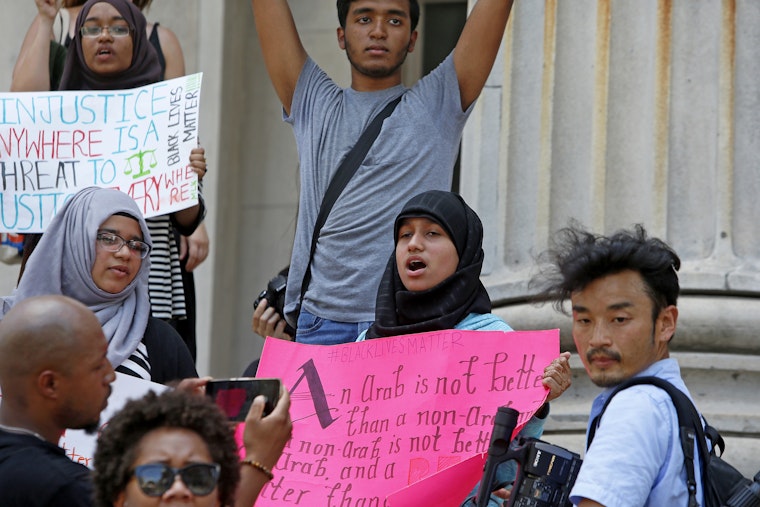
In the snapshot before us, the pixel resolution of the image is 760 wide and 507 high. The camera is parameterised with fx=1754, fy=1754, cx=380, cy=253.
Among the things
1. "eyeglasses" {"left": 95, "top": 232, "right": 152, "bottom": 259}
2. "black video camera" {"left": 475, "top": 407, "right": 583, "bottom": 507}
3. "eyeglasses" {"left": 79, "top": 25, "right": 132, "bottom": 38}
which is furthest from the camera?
"eyeglasses" {"left": 79, "top": 25, "right": 132, "bottom": 38}

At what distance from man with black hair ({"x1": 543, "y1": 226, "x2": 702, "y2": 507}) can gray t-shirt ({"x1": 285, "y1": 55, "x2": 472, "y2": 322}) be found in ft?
4.05

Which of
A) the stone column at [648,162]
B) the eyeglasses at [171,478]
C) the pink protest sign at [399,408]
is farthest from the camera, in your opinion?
the stone column at [648,162]

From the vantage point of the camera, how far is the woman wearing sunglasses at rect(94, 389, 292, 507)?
4.15 meters

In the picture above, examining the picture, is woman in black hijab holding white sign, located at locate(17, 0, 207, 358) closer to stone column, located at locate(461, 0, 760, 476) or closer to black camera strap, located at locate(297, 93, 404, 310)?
black camera strap, located at locate(297, 93, 404, 310)

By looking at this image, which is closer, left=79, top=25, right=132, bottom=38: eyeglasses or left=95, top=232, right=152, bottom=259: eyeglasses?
left=95, top=232, right=152, bottom=259: eyeglasses

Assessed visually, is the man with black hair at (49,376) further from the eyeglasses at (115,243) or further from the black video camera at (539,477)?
the eyeglasses at (115,243)

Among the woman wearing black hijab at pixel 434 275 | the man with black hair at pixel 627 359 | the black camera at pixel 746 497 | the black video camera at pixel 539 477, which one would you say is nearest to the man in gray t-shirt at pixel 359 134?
the woman wearing black hijab at pixel 434 275

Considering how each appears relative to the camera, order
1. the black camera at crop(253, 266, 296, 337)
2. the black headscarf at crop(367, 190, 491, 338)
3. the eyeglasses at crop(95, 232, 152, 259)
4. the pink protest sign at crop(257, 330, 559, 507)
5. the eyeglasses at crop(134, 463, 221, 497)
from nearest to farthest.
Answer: the eyeglasses at crop(134, 463, 221, 497)
the pink protest sign at crop(257, 330, 559, 507)
the black headscarf at crop(367, 190, 491, 338)
the eyeglasses at crop(95, 232, 152, 259)
the black camera at crop(253, 266, 296, 337)

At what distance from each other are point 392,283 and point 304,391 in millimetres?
486

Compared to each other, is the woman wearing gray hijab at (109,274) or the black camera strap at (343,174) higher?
the black camera strap at (343,174)

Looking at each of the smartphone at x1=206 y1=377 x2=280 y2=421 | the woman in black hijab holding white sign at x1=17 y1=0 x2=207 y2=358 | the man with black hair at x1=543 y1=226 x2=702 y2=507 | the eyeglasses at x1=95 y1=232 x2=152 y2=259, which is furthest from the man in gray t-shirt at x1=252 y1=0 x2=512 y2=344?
the smartphone at x1=206 y1=377 x2=280 y2=421

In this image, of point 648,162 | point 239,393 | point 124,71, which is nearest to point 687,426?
point 239,393

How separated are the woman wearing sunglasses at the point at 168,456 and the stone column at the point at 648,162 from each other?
2.99m

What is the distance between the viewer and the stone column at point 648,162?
280 inches
